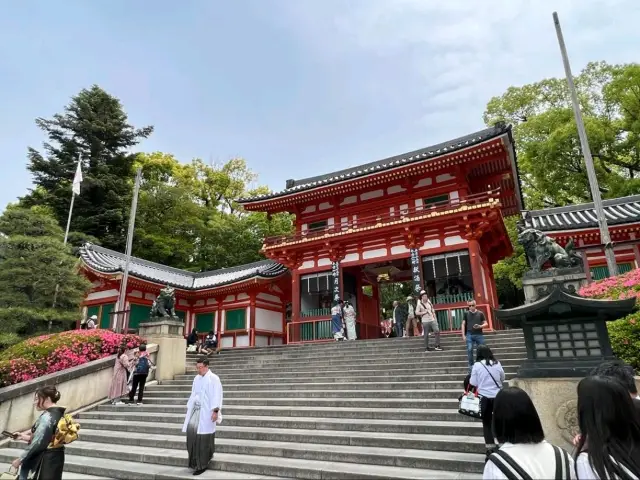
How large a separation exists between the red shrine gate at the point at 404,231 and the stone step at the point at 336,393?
682 cm

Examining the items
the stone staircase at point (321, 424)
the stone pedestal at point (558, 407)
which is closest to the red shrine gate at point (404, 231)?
the stone staircase at point (321, 424)

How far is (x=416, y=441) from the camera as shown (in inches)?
220

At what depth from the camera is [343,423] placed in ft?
21.5

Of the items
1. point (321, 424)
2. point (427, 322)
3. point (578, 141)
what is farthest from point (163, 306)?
point (578, 141)

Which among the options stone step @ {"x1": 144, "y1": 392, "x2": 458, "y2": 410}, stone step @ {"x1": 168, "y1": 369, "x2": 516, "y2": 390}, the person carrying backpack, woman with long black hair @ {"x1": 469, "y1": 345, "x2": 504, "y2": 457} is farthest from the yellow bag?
stone step @ {"x1": 168, "y1": 369, "x2": 516, "y2": 390}

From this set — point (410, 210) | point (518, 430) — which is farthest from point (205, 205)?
point (518, 430)

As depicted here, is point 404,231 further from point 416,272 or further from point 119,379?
point 119,379

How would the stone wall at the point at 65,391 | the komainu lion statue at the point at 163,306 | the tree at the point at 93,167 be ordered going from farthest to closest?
the tree at the point at 93,167 → the komainu lion statue at the point at 163,306 → the stone wall at the point at 65,391

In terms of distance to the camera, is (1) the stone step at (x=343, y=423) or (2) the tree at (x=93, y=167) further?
(2) the tree at (x=93, y=167)

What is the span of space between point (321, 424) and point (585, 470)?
5.36m

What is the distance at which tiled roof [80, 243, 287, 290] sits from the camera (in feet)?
61.0

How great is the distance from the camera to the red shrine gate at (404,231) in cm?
1490

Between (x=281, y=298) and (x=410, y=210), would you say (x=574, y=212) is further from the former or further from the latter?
(x=281, y=298)

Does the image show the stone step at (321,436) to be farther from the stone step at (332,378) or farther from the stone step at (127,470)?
the stone step at (332,378)
